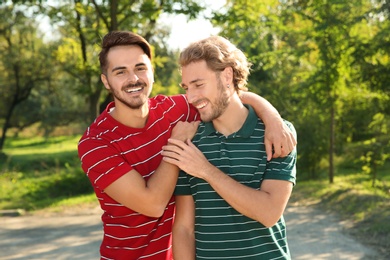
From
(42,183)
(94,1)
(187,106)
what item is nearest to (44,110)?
(42,183)

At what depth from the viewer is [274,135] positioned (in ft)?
8.14

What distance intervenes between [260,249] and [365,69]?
29.2ft

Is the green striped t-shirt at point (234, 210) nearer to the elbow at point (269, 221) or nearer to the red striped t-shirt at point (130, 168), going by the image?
the elbow at point (269, 221)

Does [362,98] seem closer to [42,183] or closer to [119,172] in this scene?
[42,183]

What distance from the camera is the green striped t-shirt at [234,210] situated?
8.03ft

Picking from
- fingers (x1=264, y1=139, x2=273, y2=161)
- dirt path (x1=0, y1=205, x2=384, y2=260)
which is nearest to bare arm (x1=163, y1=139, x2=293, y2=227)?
fingers (x1=264, y1=139, x2=273, y2=161)

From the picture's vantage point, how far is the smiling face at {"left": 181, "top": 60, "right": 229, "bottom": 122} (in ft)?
8.39

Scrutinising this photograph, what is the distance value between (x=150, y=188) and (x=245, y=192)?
1.67ft

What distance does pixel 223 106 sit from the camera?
2.59m

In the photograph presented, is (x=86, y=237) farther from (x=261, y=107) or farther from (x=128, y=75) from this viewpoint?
(x=261, y=107)

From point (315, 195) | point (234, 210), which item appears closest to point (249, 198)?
point (234, 210)

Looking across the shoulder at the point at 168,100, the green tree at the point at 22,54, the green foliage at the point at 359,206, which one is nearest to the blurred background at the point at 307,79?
the green foliage at the point at 359,206

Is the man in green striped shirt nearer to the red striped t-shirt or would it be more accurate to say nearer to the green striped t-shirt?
the green striped t-shirt

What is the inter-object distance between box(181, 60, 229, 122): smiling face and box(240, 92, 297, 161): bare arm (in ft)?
0.77
